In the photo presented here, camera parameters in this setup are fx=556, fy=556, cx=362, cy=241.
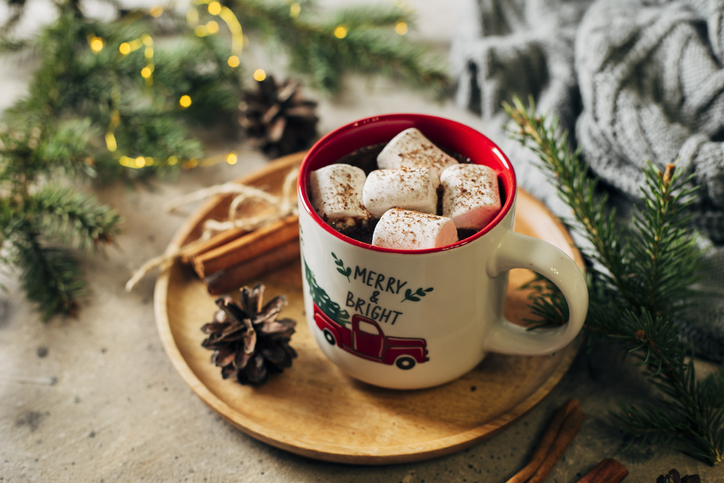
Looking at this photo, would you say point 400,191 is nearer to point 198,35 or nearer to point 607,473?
point 607,473

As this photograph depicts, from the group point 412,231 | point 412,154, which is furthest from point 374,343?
point 412,154

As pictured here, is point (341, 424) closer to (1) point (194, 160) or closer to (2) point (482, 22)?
(1) point (194, 160)

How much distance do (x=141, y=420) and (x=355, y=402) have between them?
0.36 m

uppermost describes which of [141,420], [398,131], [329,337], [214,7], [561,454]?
[398,131]

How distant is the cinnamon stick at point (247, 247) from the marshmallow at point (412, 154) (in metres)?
0.29

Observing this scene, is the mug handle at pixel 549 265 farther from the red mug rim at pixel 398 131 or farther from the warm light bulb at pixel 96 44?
the warm light bulb at pixel 96 44

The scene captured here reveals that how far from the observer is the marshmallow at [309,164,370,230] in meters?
0.76

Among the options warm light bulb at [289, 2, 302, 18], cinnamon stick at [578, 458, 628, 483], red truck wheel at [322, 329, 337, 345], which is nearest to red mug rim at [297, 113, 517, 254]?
red truck wheel at [322, 329, 337, 345]

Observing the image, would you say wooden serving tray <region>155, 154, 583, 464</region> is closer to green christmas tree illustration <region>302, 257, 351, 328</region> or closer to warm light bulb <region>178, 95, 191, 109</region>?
green christmas tree illustration <region>302, 257, 351, 328</region>

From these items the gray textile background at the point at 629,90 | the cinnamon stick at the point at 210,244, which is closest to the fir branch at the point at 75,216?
the cinnamon stick at the point at 210,244

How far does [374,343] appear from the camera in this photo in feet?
2.56

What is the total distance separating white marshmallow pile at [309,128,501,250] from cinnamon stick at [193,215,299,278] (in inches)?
10.9

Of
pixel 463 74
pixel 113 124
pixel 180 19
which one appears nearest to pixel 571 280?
pixel 463 74

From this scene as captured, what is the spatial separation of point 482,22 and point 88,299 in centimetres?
116
